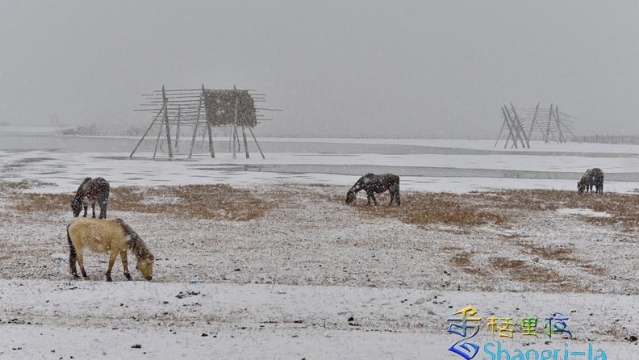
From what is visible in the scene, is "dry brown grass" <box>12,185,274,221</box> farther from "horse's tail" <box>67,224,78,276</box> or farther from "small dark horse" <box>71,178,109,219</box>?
"horse's tail" <box>67,224,78,276</box>

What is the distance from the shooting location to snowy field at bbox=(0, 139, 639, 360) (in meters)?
6.38

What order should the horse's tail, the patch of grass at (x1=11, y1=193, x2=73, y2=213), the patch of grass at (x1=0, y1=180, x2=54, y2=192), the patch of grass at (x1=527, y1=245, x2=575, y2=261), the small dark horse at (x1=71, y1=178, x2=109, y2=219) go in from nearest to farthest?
the horse's tail → the patch of grass at (x1=527, y1=245, x2=575, y2=261) → the small dark horse at (x1=71, y1=178, x2=109, y2=219) → the patch of grass at (x1=11, y1=193, x2=73, y2=213) → the patch of grass at (x1=0, y1=180, x2=54, y2=192)

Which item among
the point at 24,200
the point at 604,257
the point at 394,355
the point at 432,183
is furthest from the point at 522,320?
the point at 432,183

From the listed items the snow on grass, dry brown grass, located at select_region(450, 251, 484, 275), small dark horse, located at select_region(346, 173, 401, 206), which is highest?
small dark horse, located at select_region(346, 173, 401, 206)

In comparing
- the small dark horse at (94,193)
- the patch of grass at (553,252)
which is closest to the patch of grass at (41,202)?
the small dark horse at (94,193)

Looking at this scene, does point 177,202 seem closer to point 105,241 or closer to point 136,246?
point 136,246

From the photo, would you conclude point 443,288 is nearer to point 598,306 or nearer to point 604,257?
point 598,306

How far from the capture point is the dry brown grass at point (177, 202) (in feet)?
56.4

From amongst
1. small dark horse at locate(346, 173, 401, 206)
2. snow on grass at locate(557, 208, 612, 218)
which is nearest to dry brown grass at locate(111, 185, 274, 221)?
small dark horse at locate(346, 173, 401, 206)

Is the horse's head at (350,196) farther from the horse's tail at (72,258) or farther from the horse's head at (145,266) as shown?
the horse's tail at (72,258)

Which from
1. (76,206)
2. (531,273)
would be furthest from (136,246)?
(76,206)

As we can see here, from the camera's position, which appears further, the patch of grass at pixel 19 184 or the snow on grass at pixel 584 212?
the patch of grass at pixel 19 184

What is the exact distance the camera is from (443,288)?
904 cm

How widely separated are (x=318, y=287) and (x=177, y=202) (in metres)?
11.6
